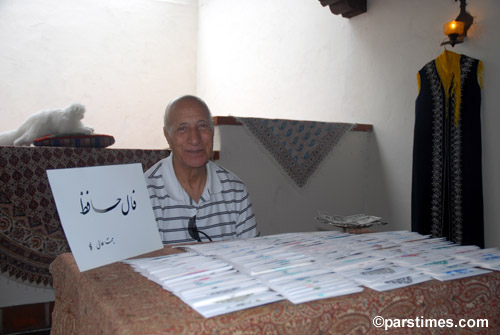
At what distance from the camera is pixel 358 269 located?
76 centimetres

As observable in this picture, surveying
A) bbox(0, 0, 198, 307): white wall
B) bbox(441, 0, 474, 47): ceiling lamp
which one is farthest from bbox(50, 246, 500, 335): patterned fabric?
bbox(0, 0, 198, 307): white wall

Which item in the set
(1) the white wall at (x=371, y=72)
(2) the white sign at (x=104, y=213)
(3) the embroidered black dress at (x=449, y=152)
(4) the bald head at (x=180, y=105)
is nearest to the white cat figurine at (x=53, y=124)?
(1) the white wall at (x=371, y=72)

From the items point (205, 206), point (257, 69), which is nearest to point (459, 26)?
point (205, 206)

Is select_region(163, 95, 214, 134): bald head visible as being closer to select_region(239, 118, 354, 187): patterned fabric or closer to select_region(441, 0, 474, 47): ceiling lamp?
select_region(239, 118, 354, 187): patterned fabric

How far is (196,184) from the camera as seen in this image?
1606 mm

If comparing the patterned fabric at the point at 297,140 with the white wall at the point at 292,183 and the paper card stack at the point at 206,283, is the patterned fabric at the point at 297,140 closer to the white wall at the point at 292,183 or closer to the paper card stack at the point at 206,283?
the white wall at the point at 292,183

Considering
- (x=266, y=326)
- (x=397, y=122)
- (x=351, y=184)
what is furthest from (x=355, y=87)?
(x=266, y=326)

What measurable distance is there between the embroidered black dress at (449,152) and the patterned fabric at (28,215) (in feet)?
7.24

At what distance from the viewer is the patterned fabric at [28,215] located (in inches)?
87.3

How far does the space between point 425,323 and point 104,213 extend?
639mm

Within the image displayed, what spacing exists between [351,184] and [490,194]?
1.12 metres

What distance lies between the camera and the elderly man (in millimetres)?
1512

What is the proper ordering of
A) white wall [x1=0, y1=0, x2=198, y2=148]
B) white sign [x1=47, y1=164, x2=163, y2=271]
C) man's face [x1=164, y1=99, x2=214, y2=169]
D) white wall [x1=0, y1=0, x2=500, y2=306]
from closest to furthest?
white sign [x1=47, y1=164, x2=163, y2=271] < man's face [x1=164, y1=99, x2=214, y2=169] < white wall [x1=0, y1=0, x2=500, y2=306] < white wall [x1=0, y1=0, x2=198, y2=148]

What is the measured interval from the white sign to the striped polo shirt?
517 millimetres
